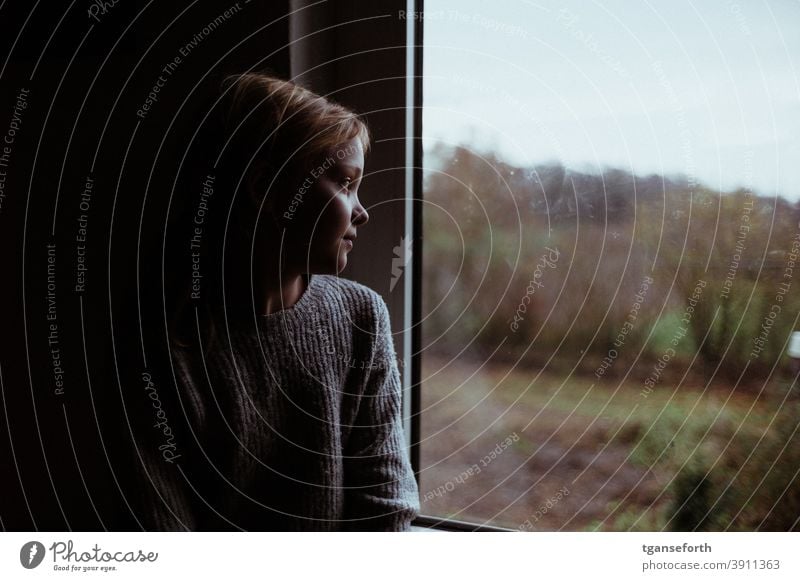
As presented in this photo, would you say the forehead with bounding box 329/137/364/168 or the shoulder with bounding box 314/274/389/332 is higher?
the forehead with bounding box 329/137/364/168

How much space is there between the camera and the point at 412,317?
518 millimetres

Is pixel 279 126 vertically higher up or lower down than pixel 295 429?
higher up

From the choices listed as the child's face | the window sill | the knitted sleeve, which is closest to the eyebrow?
the child's face

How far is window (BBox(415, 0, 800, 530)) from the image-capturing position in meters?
0.48

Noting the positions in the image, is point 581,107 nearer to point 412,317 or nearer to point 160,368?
point 412,317

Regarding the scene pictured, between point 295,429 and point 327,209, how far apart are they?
0.15 meters

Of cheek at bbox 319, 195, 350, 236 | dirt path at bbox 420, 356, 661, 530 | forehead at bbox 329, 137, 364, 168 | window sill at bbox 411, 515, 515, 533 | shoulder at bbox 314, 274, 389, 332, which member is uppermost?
forehead at bbox 329, 137, 364, 168

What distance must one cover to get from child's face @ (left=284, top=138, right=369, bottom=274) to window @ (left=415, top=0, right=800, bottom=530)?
0.19 ft

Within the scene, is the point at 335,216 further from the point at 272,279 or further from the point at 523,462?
the point at 523,462

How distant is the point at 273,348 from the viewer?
47 centimetres

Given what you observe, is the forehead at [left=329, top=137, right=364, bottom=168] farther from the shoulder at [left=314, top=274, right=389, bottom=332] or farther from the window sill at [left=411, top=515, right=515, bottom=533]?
the window sill at [left=411, top=515, right=515, bottom=533]

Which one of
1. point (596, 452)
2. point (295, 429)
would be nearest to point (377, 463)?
point (295, 429)

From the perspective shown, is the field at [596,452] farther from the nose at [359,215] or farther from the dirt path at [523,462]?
the nose at [359,215]

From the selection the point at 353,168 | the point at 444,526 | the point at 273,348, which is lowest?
the point at 444,526
